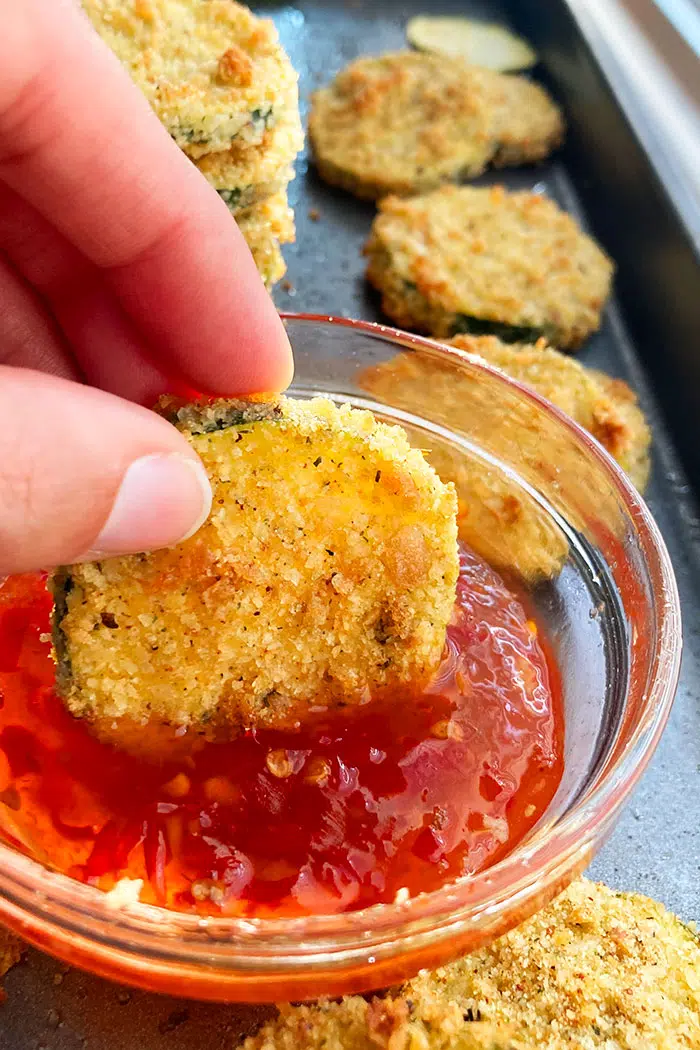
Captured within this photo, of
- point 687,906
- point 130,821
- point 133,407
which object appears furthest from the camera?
point 687,906

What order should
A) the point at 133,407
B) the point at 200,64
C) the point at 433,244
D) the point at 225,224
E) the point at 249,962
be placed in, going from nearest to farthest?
the point at 249,962
the point at 133,407
the point at 225,224
the point at 200,64
the point at 433,244

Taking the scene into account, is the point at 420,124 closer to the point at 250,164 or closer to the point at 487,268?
the point at 487,268

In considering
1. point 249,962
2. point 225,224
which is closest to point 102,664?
point 249,962

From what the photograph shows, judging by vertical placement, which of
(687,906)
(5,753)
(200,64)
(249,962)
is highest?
(200,64)

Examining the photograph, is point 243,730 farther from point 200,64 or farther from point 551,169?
point 551,169

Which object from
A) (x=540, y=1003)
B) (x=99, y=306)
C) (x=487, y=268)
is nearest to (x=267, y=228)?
(x=487, y=268)

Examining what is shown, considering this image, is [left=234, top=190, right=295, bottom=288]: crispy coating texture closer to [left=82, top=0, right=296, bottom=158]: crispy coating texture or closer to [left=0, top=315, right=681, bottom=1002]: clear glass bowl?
[left=82, top=0, right=296, bottom=158]: crispy coating texture
